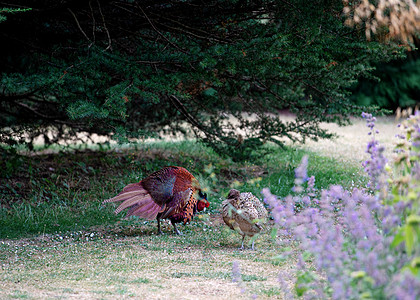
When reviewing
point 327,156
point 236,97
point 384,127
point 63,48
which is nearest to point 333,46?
point 236,97

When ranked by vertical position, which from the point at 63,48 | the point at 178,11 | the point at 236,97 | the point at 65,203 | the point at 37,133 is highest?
the point at 178,11

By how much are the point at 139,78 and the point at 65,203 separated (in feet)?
7.27

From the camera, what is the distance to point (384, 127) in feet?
54.2

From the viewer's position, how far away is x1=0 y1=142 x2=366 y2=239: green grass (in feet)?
21.9

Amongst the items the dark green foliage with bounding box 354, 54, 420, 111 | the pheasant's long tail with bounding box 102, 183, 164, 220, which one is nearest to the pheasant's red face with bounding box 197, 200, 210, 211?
the pheasant's long tail with bounding box 102, 183, 164, 220

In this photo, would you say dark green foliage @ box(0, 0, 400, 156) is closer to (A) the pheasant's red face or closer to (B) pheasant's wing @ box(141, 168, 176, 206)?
(B) pheasant's wing @ box(141, 168, 176, 206)

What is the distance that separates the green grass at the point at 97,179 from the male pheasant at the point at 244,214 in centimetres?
76

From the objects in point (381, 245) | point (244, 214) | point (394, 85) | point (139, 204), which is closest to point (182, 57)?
point (139, 204)

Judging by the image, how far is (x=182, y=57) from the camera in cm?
630

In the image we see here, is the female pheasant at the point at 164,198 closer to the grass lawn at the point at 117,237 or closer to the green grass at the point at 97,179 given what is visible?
the grass lawn at the point at 117,237

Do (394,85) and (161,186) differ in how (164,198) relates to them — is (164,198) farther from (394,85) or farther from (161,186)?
(394,85)

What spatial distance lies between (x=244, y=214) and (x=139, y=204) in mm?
1363

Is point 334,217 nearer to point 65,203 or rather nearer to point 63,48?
point 65,203

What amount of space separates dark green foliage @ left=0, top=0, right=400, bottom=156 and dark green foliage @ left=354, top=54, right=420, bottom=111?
10950 mm
